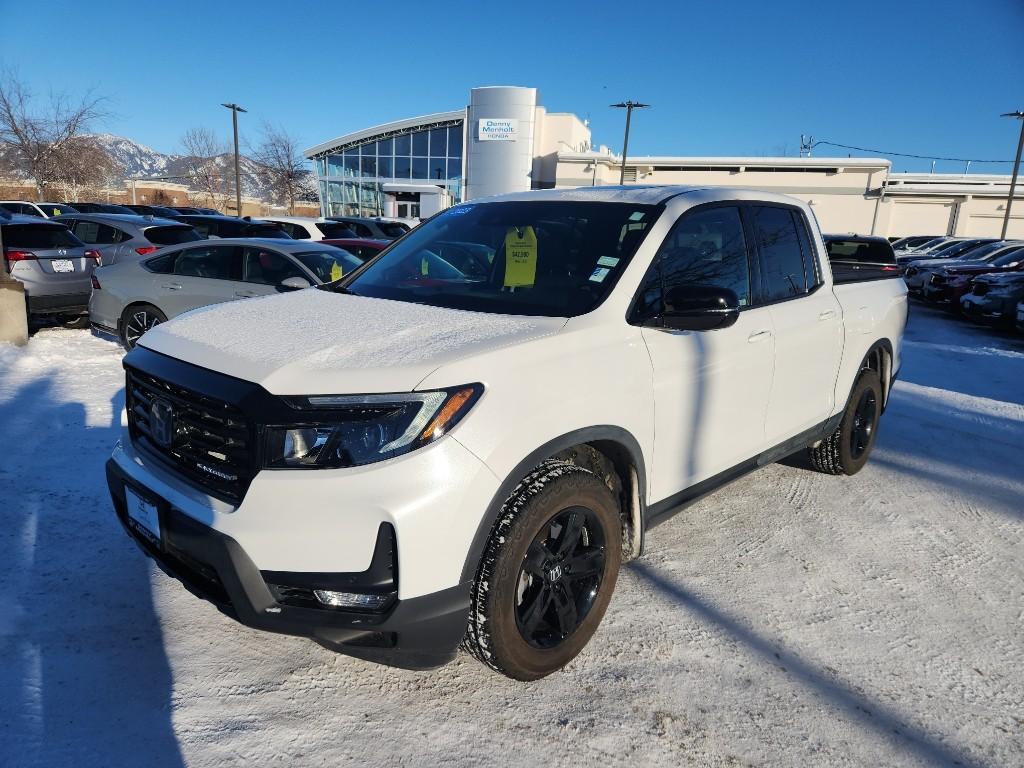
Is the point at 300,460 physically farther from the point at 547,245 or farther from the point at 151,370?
the point at 547,245

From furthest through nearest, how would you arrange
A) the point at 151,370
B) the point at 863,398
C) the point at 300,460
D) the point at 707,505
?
the point at 863,398, the point at 707,505, the point at 151,370, the point at 300,460

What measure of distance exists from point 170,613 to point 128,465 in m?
0.77

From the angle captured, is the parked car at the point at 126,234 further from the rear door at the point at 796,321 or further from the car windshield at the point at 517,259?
the rear door at the point at 796,321

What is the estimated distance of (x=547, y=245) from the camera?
3150mm

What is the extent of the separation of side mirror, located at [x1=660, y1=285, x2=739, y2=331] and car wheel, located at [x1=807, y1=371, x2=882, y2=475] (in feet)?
7.21

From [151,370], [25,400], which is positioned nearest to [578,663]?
[151,370]

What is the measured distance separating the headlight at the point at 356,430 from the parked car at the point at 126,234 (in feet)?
31.3

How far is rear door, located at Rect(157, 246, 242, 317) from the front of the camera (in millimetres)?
7570

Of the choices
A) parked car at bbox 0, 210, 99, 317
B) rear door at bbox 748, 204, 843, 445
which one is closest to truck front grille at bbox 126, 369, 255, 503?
rear door at bbox 748, 204, 843, 445

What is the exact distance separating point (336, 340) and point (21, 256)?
8.83 m

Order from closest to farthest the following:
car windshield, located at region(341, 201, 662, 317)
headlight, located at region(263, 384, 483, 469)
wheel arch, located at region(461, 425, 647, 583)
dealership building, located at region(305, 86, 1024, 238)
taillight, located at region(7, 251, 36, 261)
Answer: headlight, located at region(263, 384, 483, 469) → wheel arch, located at region(461, 425, 647, 583) → car windshield, located at region(341, 201, 662, 317) → taillight, located at region(7, 251, 36, 261) → dealership building, located at region(305, 86, 1024, 238)

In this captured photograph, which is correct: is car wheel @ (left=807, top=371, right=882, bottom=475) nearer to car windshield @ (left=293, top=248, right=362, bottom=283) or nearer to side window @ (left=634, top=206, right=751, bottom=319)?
side window @ (left=634, top=206, right=751, bottom=319)

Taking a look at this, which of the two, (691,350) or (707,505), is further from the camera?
(707,505)

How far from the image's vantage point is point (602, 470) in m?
2.87
